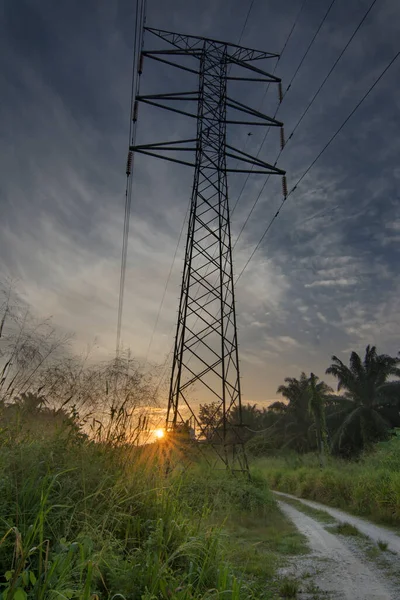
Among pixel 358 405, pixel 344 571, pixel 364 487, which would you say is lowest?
pixel 344 571

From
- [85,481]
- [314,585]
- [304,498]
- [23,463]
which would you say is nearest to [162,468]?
[85,481]

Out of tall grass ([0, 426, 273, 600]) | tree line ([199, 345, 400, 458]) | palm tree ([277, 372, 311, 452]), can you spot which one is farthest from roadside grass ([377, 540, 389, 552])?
palm tree ([277, 372, 311, 452])

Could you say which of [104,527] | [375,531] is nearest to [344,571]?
[375,531]

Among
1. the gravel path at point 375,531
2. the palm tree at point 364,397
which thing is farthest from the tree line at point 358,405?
the gravel path at point 375,531

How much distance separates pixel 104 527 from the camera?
3225mm

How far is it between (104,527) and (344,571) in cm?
434

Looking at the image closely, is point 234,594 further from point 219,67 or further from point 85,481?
point 219,67

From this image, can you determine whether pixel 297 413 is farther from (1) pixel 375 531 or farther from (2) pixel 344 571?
(2) pixel 344 571

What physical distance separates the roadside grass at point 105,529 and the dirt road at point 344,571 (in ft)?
2.54

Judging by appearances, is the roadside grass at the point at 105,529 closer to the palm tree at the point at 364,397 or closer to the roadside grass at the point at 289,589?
the roadside grass at the point at 289,589

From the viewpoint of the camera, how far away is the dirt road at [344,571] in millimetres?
4609

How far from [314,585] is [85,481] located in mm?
3547

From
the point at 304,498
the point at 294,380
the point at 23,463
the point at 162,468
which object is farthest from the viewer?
the point at 294,380

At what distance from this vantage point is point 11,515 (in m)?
2.82
